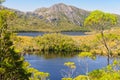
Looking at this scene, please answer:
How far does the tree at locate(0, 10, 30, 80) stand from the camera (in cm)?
3753

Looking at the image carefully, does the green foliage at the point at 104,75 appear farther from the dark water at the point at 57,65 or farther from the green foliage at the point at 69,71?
the dark water at the point at 57,65

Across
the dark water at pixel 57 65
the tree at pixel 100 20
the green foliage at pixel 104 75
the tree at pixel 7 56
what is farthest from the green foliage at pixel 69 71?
the tree at pixel 7 56

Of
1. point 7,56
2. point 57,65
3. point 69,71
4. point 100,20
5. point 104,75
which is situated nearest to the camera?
point 104,75

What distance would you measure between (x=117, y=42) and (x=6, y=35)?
61.2 feet

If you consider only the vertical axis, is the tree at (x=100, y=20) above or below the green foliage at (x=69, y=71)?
above

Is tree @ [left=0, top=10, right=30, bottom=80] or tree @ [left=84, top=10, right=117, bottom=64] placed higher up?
tree @ [left=84, top=10, right=117, bottom=64]

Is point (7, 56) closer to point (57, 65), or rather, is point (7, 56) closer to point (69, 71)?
point (69, 71)

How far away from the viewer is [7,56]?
128 ft

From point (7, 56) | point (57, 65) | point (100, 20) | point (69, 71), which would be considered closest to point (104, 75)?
point (100, 20)

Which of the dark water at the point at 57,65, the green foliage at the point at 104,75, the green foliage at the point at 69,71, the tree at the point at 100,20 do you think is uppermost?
the tree at the point at 100,20

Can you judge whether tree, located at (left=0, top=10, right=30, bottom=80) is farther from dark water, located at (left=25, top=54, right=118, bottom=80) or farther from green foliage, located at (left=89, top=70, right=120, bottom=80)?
dark water, located at (left=25, top=54, right=118, bottom=80)

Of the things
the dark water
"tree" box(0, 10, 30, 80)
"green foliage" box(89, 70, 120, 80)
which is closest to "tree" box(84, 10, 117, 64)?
"green foliage" box(89, 70, 120, 80)

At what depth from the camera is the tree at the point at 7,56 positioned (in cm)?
3753

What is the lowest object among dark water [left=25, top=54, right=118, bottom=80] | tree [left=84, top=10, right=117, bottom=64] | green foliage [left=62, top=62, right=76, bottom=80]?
dark water [left=25, top=54, right=118, bottom=80]
